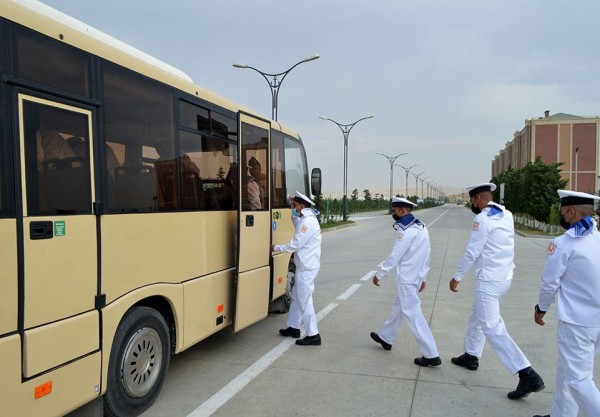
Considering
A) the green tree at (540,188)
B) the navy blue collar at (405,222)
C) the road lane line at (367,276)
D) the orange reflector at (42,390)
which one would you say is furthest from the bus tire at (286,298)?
the green tree at (540,188)

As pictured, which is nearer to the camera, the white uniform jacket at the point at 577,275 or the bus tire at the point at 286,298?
the white uniform jacket at the point at 577,275

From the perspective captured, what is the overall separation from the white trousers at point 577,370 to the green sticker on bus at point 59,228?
3.52m

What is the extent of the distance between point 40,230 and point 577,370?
12.1 feet

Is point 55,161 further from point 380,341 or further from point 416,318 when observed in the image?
point 380,341

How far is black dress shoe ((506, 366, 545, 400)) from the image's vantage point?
4.38m

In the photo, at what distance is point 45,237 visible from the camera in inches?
119

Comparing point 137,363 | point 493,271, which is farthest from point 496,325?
point 137,363

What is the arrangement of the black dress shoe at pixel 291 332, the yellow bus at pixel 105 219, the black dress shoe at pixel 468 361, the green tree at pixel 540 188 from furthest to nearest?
the green tree at pixel 540 188 < the black dress shoe at pixel 291 332 < the black dress shoe at pixel 468 361 < the yellow bus at pixel 105 219

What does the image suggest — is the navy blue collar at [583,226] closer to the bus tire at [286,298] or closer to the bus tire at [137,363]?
the bus tire at [137,363]

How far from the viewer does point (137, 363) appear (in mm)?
4039

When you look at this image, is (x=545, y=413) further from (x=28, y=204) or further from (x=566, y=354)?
(x=28, y=204)

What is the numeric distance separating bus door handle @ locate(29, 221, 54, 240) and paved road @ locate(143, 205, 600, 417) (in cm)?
192

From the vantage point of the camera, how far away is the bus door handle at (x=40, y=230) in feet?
9.63

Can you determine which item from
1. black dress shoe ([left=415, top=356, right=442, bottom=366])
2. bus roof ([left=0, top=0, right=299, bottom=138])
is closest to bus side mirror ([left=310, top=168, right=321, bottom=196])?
bus roof ([left=0, top=0, right=299, bottom=138])
